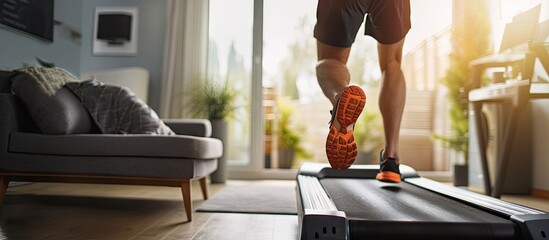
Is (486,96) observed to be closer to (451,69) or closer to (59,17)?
(451,69)

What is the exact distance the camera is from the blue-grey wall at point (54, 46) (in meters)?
3.06

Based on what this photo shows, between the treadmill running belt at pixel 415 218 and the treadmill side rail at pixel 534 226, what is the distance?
0.03 m

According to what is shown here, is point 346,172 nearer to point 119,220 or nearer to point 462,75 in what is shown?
point 119,220

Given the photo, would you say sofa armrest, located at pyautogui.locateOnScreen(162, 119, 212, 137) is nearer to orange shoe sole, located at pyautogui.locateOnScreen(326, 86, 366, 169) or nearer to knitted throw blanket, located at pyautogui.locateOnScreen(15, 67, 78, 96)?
knitted throw blanket, located at pyautogui.locateOnScreen(15, 67, 78, 96)

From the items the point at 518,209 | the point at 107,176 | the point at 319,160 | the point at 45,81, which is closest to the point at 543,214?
the point at 518,209

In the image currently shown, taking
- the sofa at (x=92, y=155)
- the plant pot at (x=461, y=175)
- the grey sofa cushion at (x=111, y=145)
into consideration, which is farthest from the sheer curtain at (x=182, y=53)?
the plant pot at (x=461, y=175)

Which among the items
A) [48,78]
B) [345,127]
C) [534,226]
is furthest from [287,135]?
[534,226]

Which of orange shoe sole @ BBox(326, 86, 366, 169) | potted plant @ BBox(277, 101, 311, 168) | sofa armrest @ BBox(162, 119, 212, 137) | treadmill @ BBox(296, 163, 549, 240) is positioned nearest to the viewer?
treadmill @ BBox(296, 163, 549, 240)

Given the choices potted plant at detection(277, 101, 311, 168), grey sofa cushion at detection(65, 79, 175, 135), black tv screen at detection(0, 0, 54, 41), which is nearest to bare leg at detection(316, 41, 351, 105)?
grey sofa cushion at detection(65, 79, 175, 135)

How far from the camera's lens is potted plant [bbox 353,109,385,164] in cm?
505

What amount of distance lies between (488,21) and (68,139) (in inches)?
116

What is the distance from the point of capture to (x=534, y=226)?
4.16ft

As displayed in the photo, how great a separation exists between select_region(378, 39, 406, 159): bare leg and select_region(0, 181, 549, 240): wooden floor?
57cm

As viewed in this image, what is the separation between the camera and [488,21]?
12.0ft
